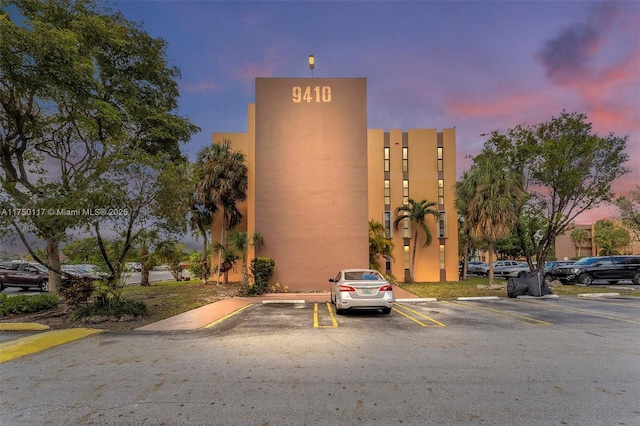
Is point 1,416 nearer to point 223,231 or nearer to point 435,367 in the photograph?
point 435,367

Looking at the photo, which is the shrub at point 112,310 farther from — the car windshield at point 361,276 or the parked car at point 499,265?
the parked car at point 499,265

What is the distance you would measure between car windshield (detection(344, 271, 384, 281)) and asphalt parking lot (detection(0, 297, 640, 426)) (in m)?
2.05

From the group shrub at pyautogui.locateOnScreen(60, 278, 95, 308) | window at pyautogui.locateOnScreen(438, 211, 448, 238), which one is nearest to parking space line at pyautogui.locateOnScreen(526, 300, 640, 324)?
window at pyautogui.locateOnScreen(438, 211, 448, 238)

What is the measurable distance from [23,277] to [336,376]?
23.1 metres

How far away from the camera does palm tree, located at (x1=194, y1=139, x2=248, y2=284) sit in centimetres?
2348

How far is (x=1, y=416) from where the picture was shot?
4.28m

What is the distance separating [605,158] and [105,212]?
88.1 ft

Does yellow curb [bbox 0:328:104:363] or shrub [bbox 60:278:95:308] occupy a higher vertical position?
shrub [bbox 60:278:95:308]

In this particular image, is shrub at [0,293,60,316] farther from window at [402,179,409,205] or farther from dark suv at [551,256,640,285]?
dark suv at [551,256,640,285]

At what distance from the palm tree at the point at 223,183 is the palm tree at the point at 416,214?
1257cm

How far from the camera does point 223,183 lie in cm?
2338

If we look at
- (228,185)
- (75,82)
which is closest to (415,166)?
(228,185)

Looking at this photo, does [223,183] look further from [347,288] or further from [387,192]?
[347,288]

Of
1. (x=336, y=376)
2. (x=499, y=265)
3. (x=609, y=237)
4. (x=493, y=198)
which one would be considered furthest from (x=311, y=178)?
(x=609, y=237)
